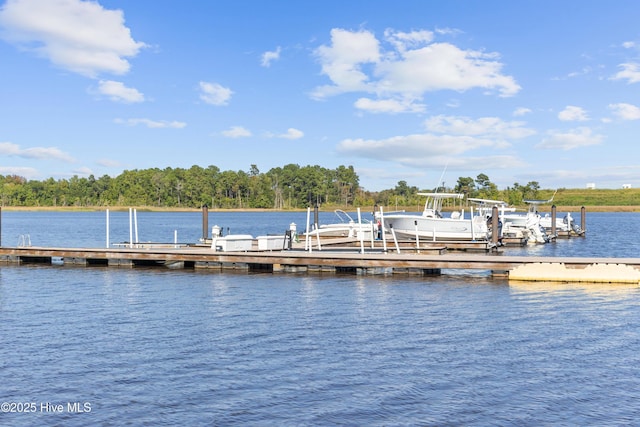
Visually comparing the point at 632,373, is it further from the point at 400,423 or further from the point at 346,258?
the point at 346,258

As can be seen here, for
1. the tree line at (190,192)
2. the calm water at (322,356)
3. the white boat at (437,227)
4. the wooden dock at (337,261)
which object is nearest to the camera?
the calm water at (322,356)

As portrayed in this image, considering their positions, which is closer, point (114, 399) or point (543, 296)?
point (114, 399)

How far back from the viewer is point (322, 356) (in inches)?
553

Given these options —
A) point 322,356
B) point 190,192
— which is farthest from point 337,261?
point 190,192

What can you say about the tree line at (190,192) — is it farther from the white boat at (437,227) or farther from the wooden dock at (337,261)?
the wooden dock at (337,261)

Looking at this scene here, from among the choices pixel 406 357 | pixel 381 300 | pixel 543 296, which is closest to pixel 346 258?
pixel 381 300

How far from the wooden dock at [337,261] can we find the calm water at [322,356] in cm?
169

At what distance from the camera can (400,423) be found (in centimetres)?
1022

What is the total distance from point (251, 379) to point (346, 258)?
17.1m

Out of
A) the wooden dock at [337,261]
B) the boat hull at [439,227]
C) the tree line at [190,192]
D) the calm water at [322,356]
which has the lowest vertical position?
the calm water at [322,356]

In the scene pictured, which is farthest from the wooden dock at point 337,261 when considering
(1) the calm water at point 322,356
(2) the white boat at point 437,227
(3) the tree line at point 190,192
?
(3) the tree line at point 190,192

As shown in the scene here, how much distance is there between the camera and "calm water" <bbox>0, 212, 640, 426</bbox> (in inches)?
425

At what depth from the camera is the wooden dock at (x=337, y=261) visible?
84.8ft

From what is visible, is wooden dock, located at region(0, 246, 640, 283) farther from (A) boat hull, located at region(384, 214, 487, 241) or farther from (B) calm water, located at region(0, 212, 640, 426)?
(A) boat hull, located at region(384, 214, 487, 241)
